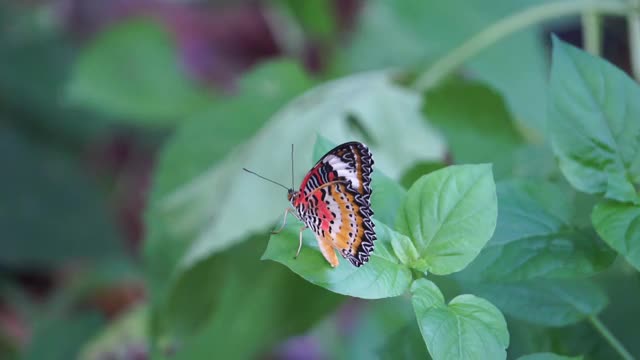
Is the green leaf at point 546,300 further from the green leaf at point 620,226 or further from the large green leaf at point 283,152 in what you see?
the large green leaf at point 283,152

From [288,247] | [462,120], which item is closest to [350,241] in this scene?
[288,247]

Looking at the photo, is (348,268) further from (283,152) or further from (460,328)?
(283,152)

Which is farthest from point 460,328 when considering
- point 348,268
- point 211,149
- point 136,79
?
point 136,79

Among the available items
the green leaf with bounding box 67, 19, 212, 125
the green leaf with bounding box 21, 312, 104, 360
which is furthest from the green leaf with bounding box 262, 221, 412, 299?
the green leaf with bounding box 67, 19, 212, 125

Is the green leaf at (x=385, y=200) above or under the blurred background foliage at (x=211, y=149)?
under

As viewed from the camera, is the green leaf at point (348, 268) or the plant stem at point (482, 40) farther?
the plant stem at point (482, 40)

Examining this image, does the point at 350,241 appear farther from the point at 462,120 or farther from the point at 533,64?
the point at 533,64

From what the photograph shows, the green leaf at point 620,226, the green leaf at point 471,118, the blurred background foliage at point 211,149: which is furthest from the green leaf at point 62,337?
the green leaf at point 620,226
